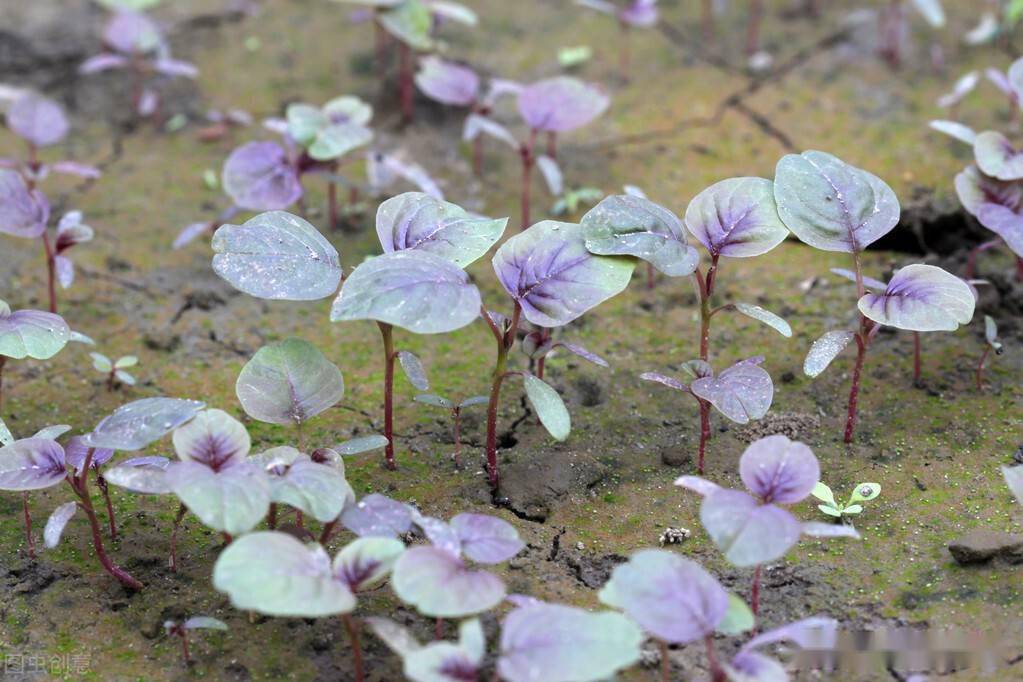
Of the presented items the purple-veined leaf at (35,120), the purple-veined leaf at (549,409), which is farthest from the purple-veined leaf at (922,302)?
the purple-veined leaf at (35,120)

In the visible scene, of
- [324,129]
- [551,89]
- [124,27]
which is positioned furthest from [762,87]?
[124,27]

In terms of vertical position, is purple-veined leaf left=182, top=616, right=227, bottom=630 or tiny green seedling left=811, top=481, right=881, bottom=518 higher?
tiny green seedling left=811, top=481, right=881, bottom=518

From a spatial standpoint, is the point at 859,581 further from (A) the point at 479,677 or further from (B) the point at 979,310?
(B) the point at 979,310

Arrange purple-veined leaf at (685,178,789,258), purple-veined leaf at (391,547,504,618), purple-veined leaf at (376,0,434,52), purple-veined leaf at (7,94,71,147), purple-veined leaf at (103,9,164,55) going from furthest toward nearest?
purple-veined leaf at (103,9,164,55) → purple-veined leaf at (376,0,434,52) → purple-veined leaf at (7,94,71,147) → purple-veined leaf at (685,178,789,258) → purple-veined leaf at (391,547,504,618)

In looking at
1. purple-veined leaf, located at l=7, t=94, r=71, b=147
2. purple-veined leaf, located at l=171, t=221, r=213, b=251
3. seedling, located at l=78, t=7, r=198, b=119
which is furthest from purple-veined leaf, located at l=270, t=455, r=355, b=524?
seedling, located at l=78, t=7, r=198, b=119

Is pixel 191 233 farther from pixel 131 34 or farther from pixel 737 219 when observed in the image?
pixel 737 219

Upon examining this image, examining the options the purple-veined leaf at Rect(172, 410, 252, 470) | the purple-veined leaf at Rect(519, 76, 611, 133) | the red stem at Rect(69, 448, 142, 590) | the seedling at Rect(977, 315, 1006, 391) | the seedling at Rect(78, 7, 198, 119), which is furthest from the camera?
the seedling at Rect(78, 7, 198, 119)

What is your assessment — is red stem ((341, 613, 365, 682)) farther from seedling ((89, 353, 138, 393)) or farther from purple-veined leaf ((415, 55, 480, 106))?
purple-veined leaf ((415, 55, 480, 106))

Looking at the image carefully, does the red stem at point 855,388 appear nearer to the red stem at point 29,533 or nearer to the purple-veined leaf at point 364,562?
the purple-veined leaf at point 364,562

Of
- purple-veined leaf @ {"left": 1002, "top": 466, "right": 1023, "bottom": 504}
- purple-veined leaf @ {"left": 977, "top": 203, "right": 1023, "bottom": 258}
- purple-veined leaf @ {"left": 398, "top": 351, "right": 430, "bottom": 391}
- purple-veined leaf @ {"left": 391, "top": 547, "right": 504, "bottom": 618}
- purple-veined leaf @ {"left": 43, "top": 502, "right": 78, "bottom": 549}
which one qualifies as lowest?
purple-veined leaf @ {"left": 43, "top": 502, "right": 78, "bottom": 549}
